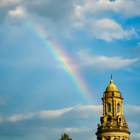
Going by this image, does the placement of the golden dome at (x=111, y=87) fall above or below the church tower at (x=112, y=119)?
above

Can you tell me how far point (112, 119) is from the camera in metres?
128

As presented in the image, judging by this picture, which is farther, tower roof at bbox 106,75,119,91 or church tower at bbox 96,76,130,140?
tower roof at bbox 106,75,119,91

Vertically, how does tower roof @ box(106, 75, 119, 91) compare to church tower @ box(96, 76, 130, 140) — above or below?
above

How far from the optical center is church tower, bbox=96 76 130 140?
125562mm

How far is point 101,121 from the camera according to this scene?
12938 cm

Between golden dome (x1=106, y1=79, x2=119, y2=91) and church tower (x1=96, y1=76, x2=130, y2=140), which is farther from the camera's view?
golden dome (x1=106, y1=79, x2=119, y2=91)

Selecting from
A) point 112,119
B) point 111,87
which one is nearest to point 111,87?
point 111,87

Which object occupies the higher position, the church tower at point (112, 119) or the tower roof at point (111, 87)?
the tower roof at point (111, 87)

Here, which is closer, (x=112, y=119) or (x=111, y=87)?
(x=112, y=119)

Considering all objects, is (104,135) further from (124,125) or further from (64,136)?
(64,136)

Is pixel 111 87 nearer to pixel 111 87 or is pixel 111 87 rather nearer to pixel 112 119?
pixel 111 87

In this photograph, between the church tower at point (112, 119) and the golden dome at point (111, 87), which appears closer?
the church tower at point (112, 119)

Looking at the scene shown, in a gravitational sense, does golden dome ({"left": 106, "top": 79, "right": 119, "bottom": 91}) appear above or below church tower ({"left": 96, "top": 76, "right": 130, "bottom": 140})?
above

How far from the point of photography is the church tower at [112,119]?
126 m
